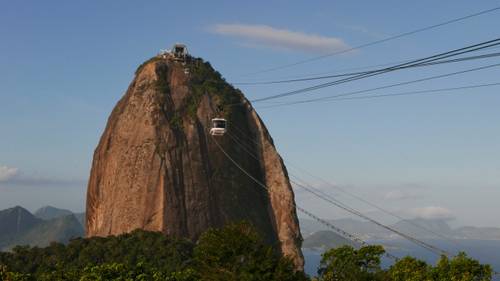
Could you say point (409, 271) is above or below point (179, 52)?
below

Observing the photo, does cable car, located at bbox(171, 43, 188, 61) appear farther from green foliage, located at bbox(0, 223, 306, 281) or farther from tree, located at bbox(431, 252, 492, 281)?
tree, located at bbox(431, 252, 492, 281)

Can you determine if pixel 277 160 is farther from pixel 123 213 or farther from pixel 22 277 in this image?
pixel 22 277

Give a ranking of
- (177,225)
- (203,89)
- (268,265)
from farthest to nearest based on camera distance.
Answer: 1. (203,89)
2. (177,225)
3. (268,265)

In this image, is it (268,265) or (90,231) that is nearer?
(268,265)

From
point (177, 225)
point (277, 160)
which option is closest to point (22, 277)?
point (177, 225)

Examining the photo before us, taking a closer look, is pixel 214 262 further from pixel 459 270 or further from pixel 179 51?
pixel 179 51

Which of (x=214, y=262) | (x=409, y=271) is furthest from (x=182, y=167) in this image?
(x=214, y=262)
